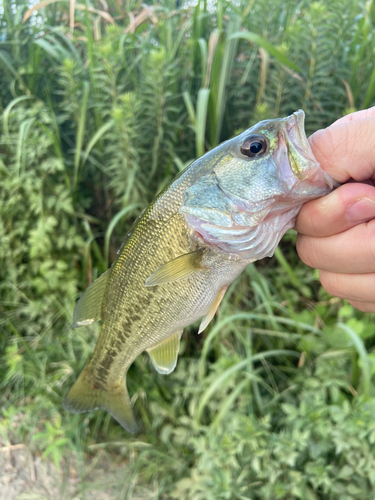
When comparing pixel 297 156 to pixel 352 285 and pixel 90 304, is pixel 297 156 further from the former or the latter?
pixel 90 304

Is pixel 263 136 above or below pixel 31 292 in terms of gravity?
above

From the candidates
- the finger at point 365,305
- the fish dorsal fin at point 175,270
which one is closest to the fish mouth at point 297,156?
the fish dorsal fin at point 175,270

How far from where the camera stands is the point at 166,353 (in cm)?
105

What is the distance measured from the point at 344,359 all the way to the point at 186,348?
82 centimetres

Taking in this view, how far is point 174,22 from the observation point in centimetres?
203

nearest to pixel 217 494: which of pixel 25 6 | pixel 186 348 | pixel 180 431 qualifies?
pixel 180 431

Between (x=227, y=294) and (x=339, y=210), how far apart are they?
1032 mm

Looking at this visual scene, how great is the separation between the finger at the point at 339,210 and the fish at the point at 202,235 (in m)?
0.03

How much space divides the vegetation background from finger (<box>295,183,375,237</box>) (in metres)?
0.76

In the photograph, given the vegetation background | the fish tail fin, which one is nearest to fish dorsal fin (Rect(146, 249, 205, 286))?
the fish tail fin

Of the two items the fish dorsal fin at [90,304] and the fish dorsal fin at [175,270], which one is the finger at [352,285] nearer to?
the fish dorsal fin at [175,270]

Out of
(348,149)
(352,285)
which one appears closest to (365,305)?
(352,285)

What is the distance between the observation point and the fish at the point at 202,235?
754mm

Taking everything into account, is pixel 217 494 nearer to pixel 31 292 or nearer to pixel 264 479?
pixel 264 479
